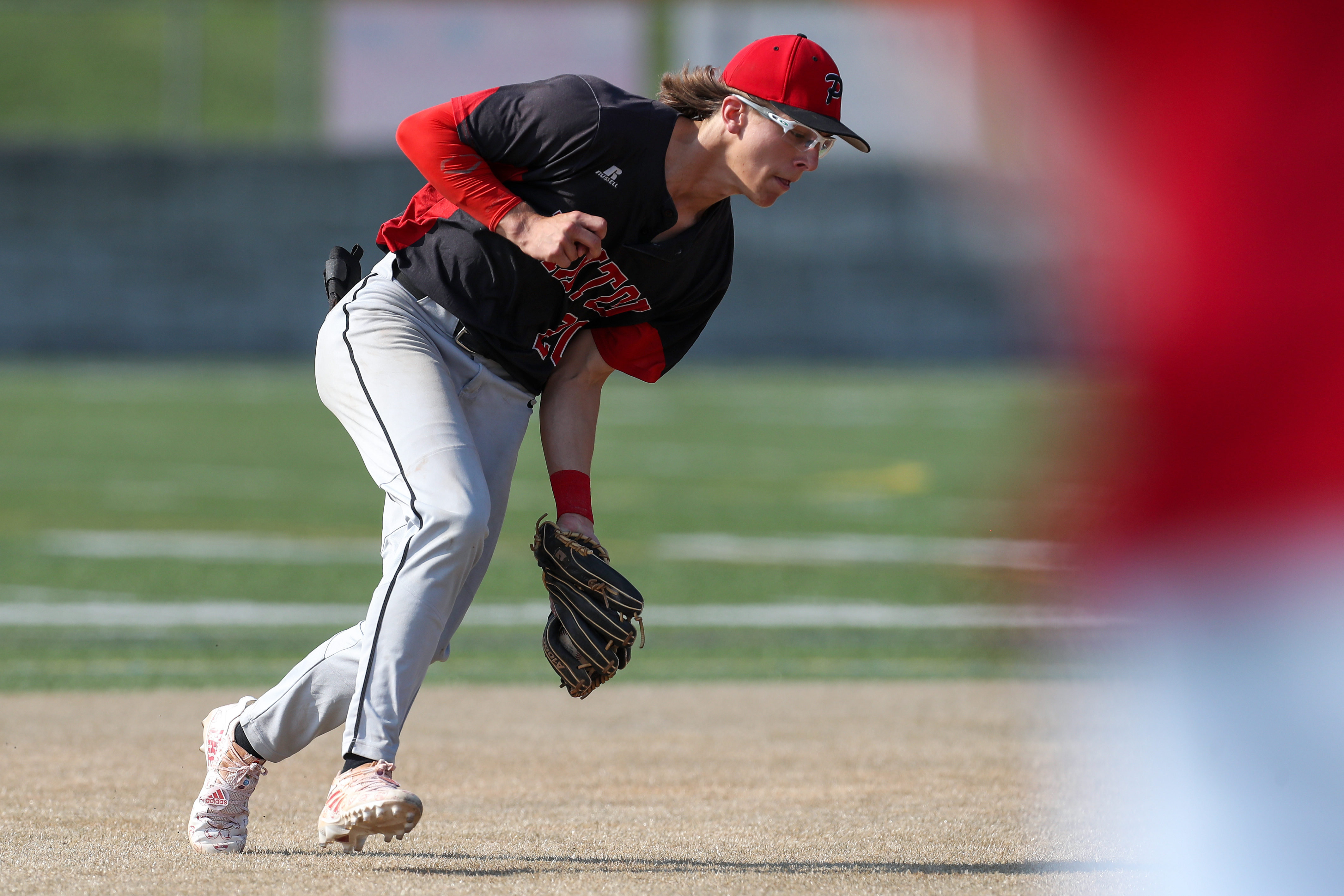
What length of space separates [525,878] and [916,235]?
2506 cm

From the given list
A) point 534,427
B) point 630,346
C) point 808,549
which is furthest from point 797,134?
point 534,427

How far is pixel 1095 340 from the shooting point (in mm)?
1349

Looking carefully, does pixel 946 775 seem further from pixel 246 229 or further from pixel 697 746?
pixel 246 229

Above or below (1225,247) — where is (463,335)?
below

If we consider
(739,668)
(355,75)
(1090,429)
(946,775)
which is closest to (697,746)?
(946,775)

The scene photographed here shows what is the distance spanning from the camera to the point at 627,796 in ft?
16.7

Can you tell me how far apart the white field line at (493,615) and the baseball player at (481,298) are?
15.4 feet

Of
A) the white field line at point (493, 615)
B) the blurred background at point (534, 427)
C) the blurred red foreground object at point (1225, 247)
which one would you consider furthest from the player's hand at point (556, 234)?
the white field line at point (493, 615)

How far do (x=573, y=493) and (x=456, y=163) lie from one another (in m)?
0.89

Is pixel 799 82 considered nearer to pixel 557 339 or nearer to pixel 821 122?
pixel 821 122

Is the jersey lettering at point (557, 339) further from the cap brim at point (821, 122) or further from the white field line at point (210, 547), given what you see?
the white field line at point (210, 547)

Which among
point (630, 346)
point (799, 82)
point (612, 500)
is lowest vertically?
point (612, 500)

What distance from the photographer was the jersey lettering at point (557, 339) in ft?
13.5

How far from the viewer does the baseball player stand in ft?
12.1
